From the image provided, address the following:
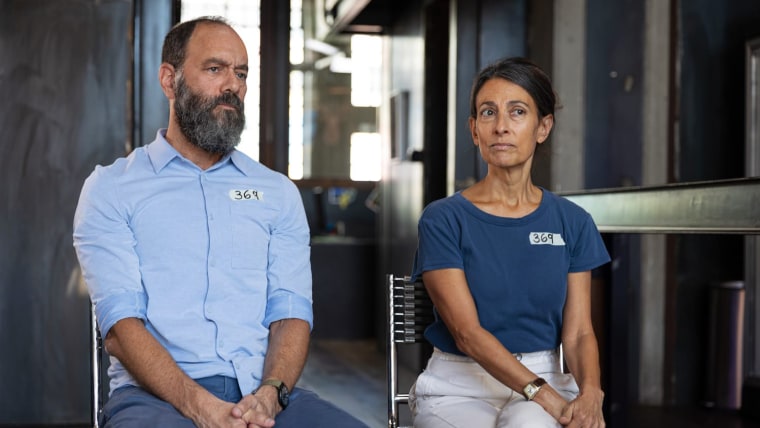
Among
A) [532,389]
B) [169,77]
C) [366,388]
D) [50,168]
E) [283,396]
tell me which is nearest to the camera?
[532,389]

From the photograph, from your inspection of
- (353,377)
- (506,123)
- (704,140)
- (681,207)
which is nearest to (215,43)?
(506,123)

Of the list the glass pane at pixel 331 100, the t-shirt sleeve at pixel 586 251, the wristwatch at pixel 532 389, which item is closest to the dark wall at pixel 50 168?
the t-shirt sleeve at pixel 586 251

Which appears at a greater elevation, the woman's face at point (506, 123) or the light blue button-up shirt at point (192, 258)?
the woman's face at point (506, 123)

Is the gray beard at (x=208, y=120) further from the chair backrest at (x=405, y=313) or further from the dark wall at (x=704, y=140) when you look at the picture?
the dark wall at (x=704, y=140)

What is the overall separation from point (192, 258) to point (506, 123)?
79cm

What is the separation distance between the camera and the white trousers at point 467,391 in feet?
6.86

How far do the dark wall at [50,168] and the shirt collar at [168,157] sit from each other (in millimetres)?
1982

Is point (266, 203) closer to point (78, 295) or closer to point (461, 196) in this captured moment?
point (461, 196)

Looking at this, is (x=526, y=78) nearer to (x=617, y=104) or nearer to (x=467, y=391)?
(x=467, y=391)

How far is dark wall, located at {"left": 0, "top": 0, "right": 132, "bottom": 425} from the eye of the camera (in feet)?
14.0

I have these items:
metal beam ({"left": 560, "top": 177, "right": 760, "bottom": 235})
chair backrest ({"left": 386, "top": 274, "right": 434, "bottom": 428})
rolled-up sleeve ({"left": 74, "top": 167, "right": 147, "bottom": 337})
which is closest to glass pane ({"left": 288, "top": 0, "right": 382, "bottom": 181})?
metal beam ({"left": 560, "top": 177, "right": 760, "bottom": 235})

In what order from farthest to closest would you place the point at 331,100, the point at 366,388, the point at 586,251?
the point at 331,100 → the point at 366,388 → the point at 586,251

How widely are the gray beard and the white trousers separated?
2.35ft

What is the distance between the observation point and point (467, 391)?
218 centimetres
